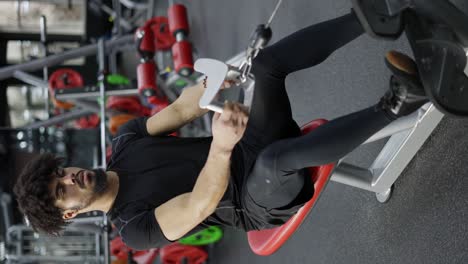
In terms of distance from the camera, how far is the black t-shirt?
1.57 m

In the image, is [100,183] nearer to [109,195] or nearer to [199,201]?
[109,195]

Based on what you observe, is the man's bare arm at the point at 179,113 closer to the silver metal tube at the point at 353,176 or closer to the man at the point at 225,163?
the man at the point at 225,163

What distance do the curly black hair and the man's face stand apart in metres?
0.02

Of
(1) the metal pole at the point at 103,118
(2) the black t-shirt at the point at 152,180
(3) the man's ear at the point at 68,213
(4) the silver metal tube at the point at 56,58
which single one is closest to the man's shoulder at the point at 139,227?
(2) the black t-shirt at the point at 152,180

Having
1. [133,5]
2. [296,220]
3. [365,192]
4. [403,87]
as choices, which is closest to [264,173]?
[296,220]

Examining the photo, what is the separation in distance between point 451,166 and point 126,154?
3.19 feet

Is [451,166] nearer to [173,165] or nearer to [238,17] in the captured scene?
[173,165]

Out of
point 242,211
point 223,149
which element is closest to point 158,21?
point 242,211

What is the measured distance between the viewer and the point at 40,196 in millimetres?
1638

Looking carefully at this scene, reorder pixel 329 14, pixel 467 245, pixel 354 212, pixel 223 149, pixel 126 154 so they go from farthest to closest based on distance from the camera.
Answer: pixel 329 14 < pixel 354 212 < pixel 126 154 < pixel 467 245 < pixel 223 149

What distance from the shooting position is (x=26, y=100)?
604 centimetres

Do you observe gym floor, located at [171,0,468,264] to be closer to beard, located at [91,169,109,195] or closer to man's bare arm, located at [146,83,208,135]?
man's bare arm, located at [146,83,208,135]

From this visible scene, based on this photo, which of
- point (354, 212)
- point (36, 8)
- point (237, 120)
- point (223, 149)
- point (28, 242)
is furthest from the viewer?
point (36, 8)

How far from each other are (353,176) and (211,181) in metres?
0.62
